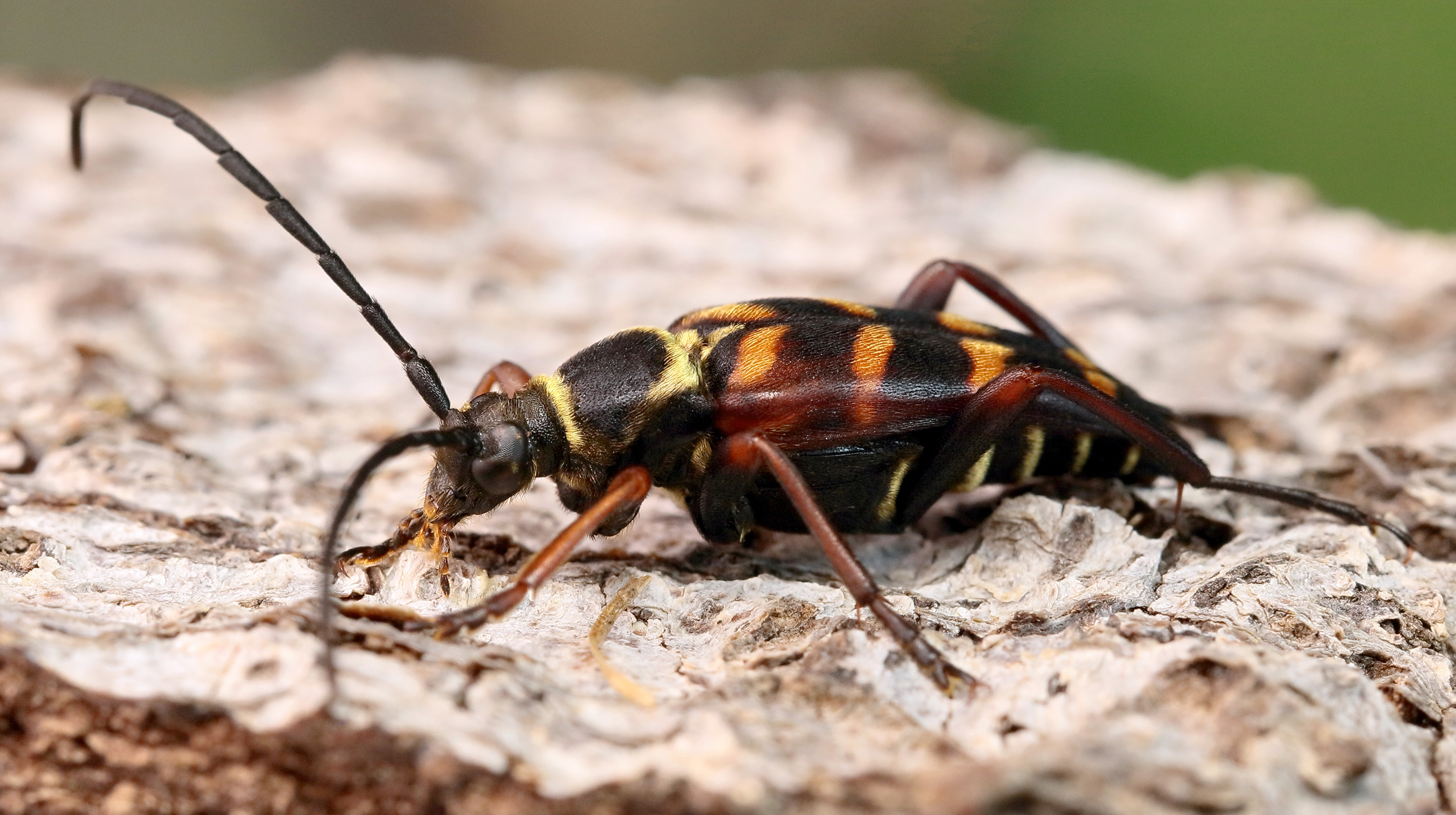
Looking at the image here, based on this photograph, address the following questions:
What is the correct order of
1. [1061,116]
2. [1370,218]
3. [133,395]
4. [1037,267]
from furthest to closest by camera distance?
[1061,116] → [1370,218] → [1037,267] → [133,395]

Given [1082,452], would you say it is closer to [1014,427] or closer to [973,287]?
[1014,427]

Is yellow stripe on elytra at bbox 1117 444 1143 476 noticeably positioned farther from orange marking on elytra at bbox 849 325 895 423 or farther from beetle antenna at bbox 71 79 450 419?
beetle antenna at bbox 71 79 450 419

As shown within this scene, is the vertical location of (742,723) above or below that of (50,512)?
above

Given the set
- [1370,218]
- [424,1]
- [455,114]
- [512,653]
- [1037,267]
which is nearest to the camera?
[512,653]

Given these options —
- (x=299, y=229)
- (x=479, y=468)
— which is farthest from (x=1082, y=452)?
(x=299, y=229)

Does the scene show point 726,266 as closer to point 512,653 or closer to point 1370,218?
point 512,653

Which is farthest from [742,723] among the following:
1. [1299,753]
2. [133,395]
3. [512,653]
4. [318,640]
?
[133,395]
